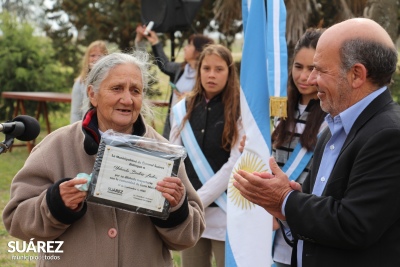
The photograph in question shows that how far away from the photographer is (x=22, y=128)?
284 cm

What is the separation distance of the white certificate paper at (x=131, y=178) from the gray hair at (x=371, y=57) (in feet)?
2.83

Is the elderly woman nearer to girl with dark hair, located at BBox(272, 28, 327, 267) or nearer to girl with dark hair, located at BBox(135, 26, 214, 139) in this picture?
girl with dark hair, located at BBox(272, 28, 327, 267)

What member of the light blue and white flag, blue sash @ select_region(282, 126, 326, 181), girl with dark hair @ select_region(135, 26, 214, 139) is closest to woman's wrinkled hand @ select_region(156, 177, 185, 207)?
blue sash @ select_region(282, 126, 326, 181)

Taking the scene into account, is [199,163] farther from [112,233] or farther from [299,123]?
[112,233]

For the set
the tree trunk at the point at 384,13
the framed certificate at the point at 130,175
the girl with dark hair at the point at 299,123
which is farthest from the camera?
the tree trunk at the point at 384,13

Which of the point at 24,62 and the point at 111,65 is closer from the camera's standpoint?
the point at 111,65

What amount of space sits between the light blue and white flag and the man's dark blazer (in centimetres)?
165

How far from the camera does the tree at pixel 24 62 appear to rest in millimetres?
16266

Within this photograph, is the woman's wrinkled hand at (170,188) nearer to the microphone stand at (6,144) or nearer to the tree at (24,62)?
the microphone stand at (6,144)

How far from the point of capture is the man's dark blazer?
7.38 ft

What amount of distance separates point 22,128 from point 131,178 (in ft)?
1.80

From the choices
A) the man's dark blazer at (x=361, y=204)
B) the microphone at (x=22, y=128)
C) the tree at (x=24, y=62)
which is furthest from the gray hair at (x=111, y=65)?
the tree at (x=24, y=62)

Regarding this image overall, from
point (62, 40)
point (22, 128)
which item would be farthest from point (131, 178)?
point (62, 40)

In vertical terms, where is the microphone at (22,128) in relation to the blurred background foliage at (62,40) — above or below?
above
